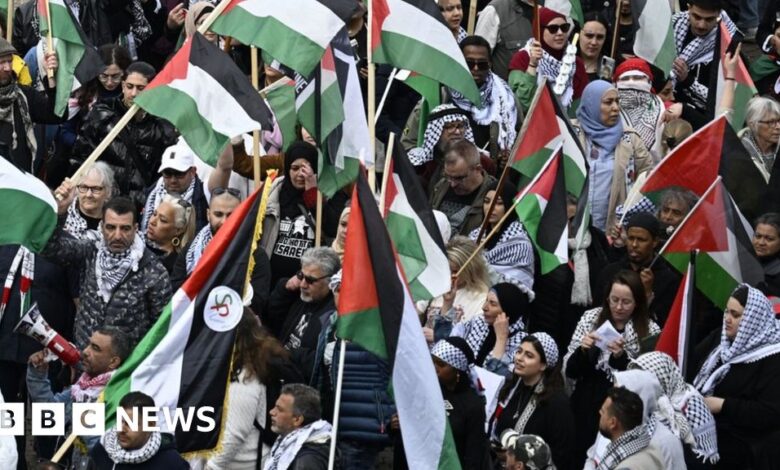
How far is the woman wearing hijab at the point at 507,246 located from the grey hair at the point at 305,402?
2460 millimetres

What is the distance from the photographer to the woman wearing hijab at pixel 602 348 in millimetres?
15750

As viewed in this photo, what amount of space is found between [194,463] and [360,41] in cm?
504

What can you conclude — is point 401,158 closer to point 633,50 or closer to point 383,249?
point 383,249

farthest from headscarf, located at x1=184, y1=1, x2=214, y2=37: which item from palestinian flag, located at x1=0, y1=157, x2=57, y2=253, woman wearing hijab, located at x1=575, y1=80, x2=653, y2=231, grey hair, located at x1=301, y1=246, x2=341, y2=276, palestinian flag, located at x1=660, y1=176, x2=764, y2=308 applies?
palestinian flag, located at x1=660, y1=176, x2=764, y2=308

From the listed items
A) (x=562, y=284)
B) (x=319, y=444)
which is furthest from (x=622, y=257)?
(x=319, y=444)

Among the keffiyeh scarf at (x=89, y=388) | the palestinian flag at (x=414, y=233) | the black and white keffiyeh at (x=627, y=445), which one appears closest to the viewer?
the black and white keffiyeh at (x=627, y=445)

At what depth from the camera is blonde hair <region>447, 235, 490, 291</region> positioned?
16578 mm

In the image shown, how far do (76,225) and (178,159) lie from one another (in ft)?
4.09

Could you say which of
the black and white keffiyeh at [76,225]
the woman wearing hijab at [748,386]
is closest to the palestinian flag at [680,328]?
the woman wearing hijab at [748,386]

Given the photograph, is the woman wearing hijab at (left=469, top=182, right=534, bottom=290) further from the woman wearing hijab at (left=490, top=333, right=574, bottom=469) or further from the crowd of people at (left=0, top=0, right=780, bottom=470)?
the woman wearing hijab at (left=490, top=333, right=574, bottom=469)

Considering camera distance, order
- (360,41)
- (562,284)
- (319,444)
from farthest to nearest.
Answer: (360,41), (562,284), (319,444)

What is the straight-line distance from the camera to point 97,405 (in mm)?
14531

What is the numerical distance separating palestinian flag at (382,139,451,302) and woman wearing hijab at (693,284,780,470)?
5.87 feet

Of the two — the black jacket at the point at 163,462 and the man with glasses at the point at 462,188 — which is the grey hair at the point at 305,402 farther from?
the man with glasses at the point at 462,188
